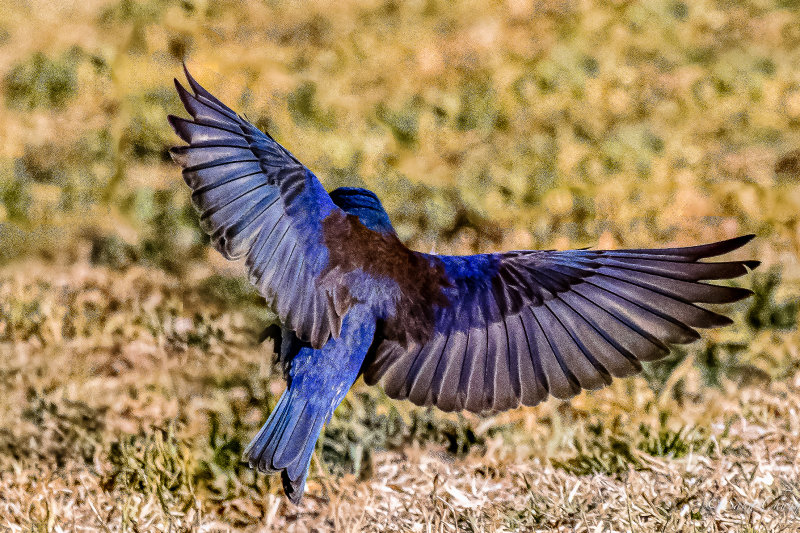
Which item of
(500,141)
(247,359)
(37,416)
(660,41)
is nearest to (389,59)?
(500,141)

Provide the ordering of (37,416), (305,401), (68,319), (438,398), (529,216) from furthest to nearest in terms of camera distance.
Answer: (529,216)
(68,319)
(37,416)
(438,398)
(305,401)

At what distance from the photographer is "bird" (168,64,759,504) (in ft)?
7.57

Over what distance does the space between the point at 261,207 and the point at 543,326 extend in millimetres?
1021

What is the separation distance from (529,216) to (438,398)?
1353 millimetres

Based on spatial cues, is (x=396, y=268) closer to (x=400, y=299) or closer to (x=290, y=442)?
(x=400, y=299)

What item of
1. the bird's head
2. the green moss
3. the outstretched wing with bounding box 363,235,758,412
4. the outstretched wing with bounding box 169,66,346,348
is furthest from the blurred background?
the outstretched wing with bounding box 169,66,346,348

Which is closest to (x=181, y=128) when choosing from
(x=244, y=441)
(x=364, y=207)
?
(x=364, y=207)

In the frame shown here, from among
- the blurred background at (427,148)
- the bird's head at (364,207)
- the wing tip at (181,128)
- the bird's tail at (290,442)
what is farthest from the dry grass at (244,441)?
the wing tip at (181,128)

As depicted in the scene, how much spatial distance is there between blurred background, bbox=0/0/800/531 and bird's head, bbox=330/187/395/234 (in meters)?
0.88

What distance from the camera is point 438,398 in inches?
109

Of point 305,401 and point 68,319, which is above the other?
point 68,319

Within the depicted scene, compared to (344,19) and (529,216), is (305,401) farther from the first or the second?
(344,19)

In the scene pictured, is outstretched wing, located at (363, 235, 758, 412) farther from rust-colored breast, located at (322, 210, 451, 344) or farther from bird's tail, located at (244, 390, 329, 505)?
bird's tail, located at (244, 390, 329, 505)

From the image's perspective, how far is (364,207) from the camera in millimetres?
2779
